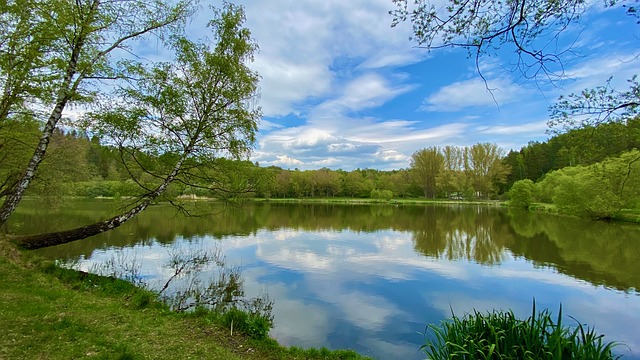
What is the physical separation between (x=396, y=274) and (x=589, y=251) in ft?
46.6

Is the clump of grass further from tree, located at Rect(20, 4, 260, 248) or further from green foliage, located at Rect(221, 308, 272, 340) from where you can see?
tree, located at Rect(20, 4, 260, 248)

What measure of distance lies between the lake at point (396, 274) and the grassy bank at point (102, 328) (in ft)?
5.85

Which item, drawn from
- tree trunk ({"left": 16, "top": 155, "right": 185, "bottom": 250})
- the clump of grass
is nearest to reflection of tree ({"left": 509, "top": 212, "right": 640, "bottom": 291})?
the clump of grass

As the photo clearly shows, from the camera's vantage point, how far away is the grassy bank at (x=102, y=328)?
181 inches

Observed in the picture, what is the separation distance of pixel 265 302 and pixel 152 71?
8204 mm

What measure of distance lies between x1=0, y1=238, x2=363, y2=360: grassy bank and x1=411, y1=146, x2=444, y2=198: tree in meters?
84.7

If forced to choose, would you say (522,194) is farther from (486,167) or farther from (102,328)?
(102,328)

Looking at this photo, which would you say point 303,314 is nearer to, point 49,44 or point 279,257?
point 279,257

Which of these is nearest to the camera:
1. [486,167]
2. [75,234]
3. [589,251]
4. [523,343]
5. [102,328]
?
[523,343]

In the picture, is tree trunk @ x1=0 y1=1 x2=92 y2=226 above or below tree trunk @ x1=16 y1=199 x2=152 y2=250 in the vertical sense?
above

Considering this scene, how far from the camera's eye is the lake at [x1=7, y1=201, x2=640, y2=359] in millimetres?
8430

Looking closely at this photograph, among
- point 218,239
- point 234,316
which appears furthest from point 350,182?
point 234,316

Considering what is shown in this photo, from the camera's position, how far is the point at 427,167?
283 feet

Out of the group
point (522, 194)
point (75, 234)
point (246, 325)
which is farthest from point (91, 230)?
point (522, 194)
